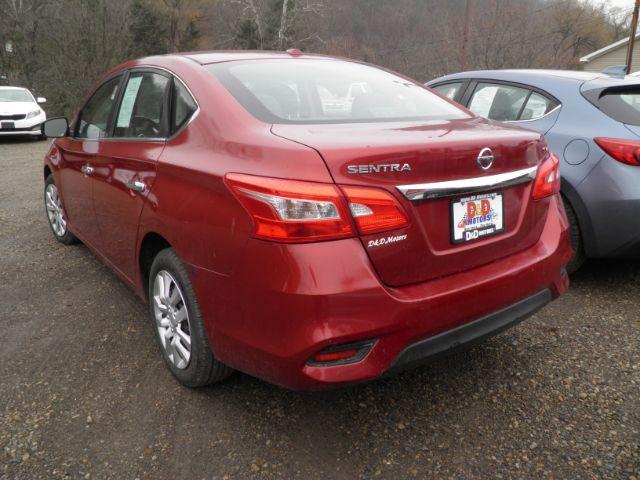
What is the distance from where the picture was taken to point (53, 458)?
2029 millimetres

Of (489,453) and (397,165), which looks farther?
(489,453)

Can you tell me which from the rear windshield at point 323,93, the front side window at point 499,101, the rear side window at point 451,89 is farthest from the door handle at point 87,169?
the rear side window at point 451,89

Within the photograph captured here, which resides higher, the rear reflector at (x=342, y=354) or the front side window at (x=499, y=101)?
the front side window at (x=499, y=101)

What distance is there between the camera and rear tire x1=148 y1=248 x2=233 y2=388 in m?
2.19

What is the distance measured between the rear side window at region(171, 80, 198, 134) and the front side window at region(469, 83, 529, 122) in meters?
2.42

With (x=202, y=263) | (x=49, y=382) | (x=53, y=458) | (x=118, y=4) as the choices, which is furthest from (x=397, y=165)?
(x=118, y=4)

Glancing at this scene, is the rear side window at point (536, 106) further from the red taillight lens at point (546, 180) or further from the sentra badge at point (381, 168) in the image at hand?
the sentra badge at point (381, 168)

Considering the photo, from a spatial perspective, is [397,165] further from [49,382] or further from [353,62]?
[49,382]

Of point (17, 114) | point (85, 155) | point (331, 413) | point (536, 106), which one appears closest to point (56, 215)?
point (85, 155)

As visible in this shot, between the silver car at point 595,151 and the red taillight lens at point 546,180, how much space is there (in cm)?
101

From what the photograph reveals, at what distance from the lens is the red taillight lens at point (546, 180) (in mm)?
2211

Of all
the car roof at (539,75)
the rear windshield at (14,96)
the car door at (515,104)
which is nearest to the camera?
the car door at (515,104)

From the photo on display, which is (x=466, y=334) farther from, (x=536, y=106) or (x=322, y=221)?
(x=536, y=106)

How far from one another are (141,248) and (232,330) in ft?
3.03
